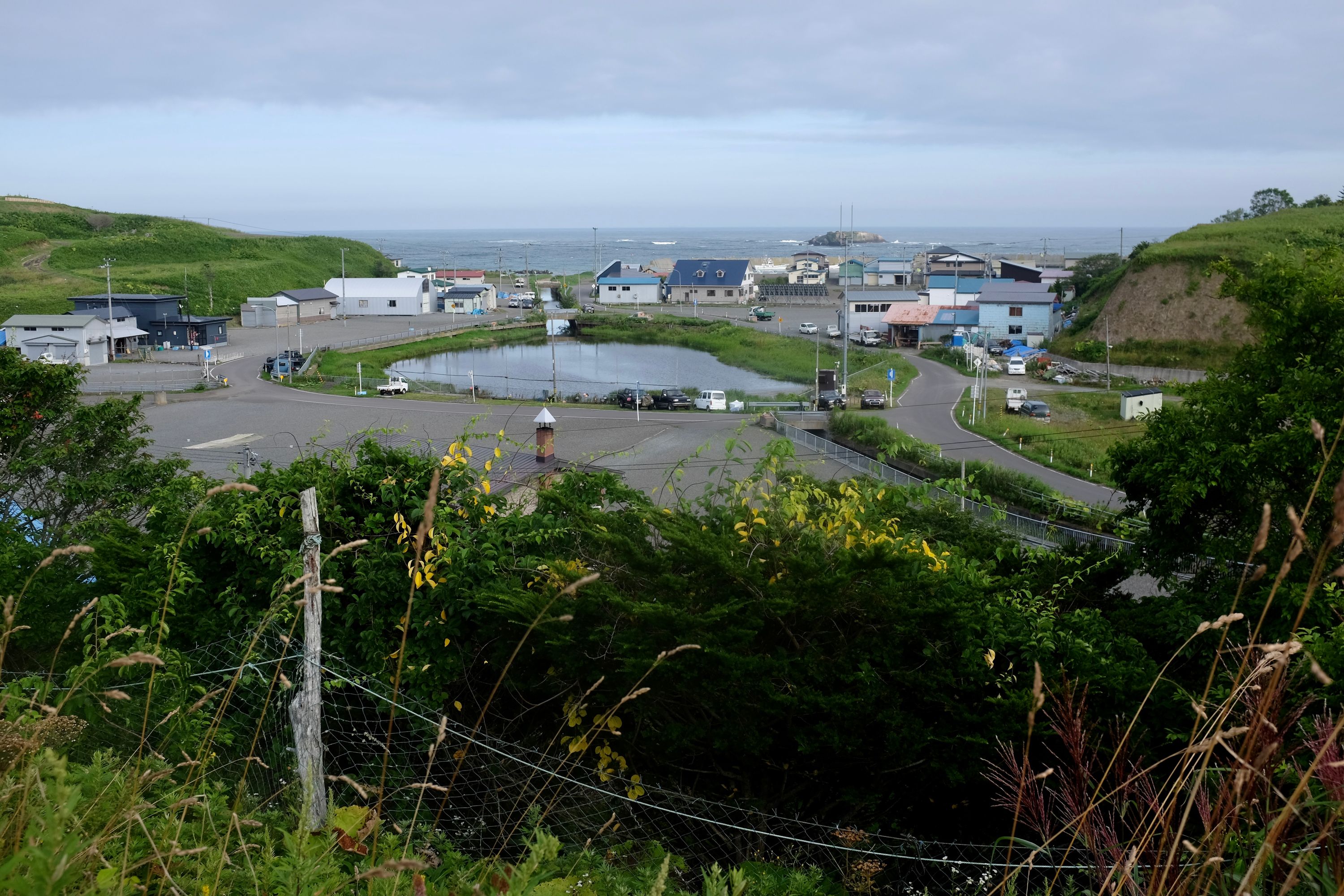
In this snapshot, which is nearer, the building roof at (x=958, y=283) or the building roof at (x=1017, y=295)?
the building roof at (x=1017, y=295)

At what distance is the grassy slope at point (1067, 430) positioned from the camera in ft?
63.3

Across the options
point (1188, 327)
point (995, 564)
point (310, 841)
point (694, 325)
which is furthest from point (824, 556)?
point (694, 325)

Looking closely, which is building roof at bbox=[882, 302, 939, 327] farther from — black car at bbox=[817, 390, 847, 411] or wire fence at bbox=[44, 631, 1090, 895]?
wire fence at bbox=[44, 631, 1090, 895]

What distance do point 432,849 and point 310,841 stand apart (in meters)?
1.18

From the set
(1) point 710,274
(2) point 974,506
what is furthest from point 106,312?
(1) point 710,274

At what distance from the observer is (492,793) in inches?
153

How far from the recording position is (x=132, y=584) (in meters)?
4.91

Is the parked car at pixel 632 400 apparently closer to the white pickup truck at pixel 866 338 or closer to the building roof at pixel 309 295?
the white pickup truck at pixel 866 338

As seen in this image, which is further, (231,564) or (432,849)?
(231,564)

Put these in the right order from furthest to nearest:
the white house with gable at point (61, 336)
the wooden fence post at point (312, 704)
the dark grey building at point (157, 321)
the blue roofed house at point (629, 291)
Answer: the blue roofed house at point (629, 291) < the dark grey building at point (157, 321) < the white house with gable at point (61, 336) < the wooden fence post at point (312, 704)

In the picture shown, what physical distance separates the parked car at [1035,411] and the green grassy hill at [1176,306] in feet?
40.5

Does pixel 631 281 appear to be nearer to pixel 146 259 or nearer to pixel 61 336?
pixel 146 259

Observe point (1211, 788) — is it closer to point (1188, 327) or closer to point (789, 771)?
point (789, 771)

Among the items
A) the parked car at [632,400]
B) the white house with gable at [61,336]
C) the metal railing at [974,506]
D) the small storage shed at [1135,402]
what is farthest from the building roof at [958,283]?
the white house with gable at [61,336]
